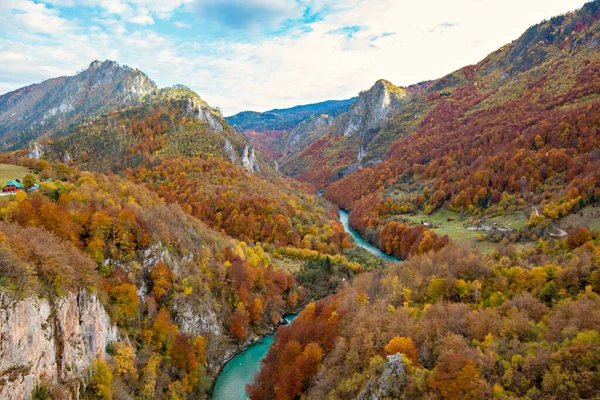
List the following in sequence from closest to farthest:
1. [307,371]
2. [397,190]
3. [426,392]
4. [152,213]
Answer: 1. [426,392]
2. [307,371]
3. [152,213]
4. [397,190]

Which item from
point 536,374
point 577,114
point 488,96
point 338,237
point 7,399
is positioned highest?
point 488,96

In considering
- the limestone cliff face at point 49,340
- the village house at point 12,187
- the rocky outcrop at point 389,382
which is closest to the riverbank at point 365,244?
the rocky outcrop at point 389,382

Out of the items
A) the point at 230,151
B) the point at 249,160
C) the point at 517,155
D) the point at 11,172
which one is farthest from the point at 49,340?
the point at 249,160

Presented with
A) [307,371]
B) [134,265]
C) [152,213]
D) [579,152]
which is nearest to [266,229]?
[152,213]

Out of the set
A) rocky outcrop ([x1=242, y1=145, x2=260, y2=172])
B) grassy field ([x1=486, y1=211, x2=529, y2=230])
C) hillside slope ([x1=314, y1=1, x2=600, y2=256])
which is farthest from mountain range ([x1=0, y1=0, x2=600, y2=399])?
rocky outcrop ([x1=242, y1=145, x2=260, y2=172])

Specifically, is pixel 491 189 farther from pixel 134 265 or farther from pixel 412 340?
pixel 134 265

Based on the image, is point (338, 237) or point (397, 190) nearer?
point (338, 237)

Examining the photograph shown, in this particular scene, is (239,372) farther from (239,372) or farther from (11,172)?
(11,172)

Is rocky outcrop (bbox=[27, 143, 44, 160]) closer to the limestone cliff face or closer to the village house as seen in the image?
the village house
